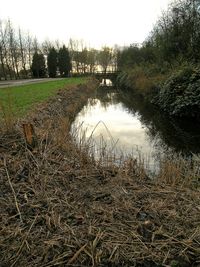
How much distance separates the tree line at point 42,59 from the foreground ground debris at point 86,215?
140 feet

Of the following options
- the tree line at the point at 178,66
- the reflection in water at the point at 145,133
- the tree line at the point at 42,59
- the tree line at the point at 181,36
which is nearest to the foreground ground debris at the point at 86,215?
the reflection in water at the point at 145,133

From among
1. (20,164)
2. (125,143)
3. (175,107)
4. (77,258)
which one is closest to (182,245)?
(77,258)

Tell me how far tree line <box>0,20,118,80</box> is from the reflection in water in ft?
108

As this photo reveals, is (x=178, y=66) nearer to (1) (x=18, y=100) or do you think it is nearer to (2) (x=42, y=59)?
(1) (x=18, y=100)

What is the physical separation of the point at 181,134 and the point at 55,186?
8.90m

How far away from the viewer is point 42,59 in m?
54.3

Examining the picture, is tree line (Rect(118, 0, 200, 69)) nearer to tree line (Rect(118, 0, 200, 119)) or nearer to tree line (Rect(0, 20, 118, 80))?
tree line (Rect(118, 0, 200, 119))

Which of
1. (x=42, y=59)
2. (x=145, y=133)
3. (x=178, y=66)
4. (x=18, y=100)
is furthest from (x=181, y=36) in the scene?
(x=42, y=59)

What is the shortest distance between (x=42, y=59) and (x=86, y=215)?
175 feet

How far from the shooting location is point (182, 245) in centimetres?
350

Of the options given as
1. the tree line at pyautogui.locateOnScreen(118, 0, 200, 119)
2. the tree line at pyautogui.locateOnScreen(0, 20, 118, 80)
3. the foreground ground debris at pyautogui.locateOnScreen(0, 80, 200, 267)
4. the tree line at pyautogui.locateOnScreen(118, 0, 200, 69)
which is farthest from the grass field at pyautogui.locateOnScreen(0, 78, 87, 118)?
the tree line at pyautogui.locateOnScreen(0, 20, 118, 80)

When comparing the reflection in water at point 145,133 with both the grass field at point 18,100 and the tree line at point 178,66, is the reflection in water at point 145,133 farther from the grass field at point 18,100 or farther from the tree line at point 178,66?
the grass field at point 18,100

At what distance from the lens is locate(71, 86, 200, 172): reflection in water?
9.90m

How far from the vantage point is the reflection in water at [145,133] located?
32.5 feet
